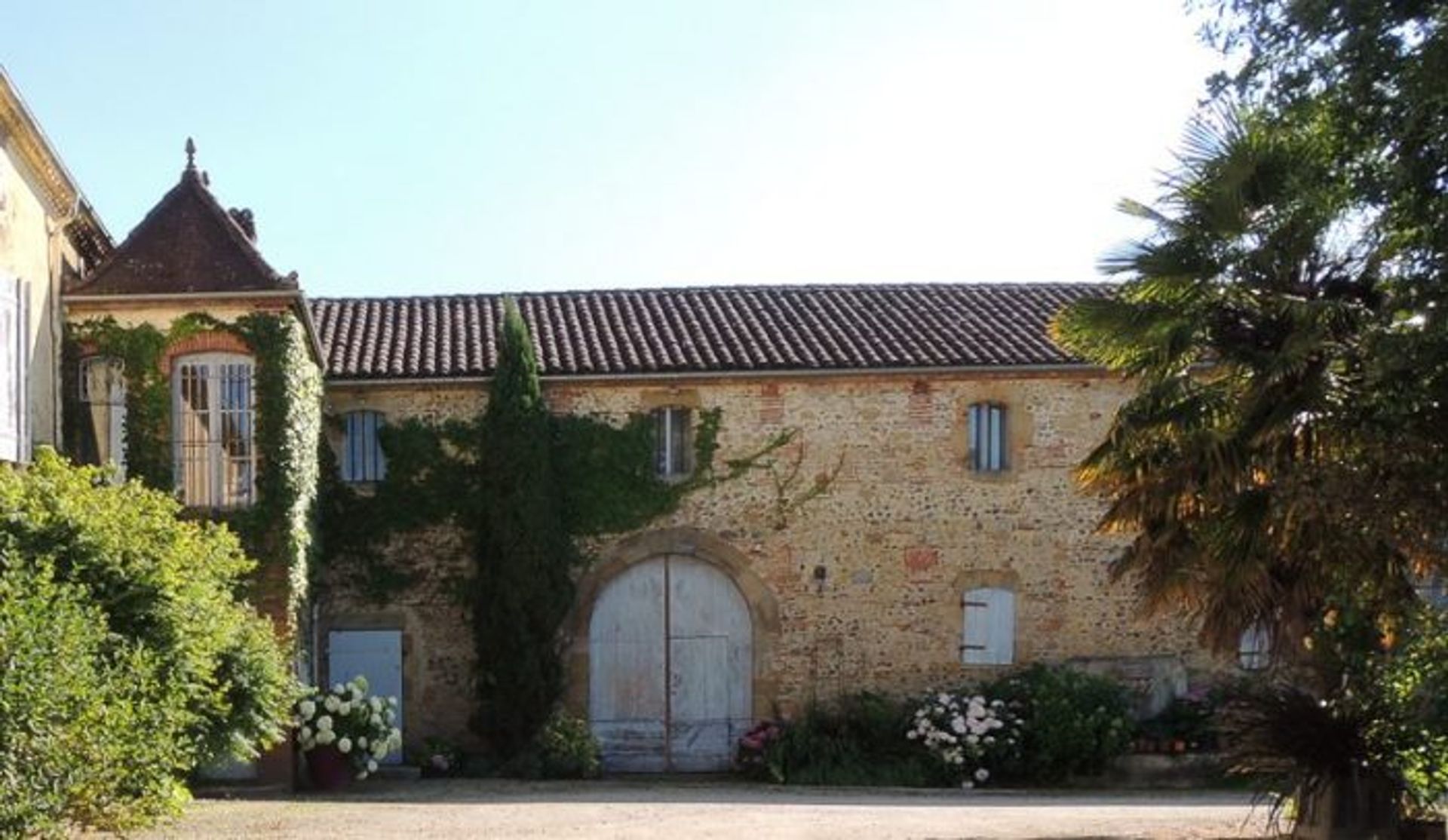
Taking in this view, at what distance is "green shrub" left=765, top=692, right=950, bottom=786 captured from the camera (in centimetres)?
2412

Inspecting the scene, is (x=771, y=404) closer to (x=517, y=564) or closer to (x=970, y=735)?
(x=517, y=564)

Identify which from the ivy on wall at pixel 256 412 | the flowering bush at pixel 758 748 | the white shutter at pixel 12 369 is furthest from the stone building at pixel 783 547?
the white shutter at pixel 12 369

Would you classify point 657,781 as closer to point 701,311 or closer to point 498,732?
point 498,732

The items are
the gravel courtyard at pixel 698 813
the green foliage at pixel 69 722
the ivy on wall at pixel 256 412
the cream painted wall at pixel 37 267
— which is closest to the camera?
the green foliage at pixel 69 722

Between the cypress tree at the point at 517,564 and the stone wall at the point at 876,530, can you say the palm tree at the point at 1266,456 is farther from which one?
the cypress tree at the point at 517,564

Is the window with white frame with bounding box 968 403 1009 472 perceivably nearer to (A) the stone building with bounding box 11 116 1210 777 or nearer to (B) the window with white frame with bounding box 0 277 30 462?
(A) the stone building with bounding box 11 116 1210 777

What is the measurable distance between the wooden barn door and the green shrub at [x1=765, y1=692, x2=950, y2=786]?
4.15 ft

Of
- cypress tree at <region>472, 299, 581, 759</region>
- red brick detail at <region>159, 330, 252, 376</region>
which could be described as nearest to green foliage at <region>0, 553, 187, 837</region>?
red brick detail at <region>159, 330, 252, 376</region>

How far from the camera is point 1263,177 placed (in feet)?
50.7

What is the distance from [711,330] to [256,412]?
7.62 metres

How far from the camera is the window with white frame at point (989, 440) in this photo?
26078 millimetres

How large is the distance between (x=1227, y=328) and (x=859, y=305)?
12217mm

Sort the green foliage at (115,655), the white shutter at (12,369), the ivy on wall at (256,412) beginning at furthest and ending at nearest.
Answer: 1. the ivy on wall at (256,412)
2. the white shutter at (12,369)
3. the green foliage at (115,655)

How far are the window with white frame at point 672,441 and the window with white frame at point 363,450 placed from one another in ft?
12.6
